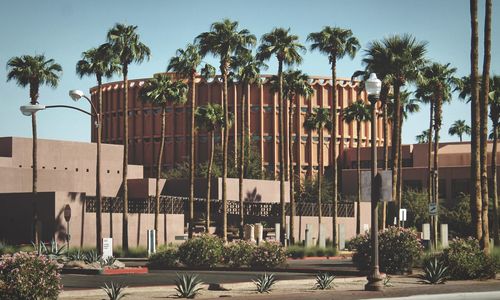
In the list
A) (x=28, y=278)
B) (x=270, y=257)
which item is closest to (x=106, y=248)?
(x=270, y=257)

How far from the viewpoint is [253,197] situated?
8081 cm

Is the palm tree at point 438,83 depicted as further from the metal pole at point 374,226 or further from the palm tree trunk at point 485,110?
Result: the metal pole at point 374,226

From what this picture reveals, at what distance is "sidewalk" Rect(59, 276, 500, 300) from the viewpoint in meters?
22.7

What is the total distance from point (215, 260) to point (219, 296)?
15.9m

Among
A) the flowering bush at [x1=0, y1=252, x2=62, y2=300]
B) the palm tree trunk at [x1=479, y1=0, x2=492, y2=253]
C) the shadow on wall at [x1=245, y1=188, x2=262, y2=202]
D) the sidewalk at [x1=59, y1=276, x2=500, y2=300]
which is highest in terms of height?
the palm tree trunk at [x1=479, y1=0, x2=492, y2=253]

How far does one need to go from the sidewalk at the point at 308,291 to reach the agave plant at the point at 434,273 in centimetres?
30

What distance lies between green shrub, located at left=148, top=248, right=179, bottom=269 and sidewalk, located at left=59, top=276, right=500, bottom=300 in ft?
42.1

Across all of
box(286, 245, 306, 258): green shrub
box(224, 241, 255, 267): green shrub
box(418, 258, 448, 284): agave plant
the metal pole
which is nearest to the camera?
the metal pole

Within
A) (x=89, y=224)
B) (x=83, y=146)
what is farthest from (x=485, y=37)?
(x=83, y=146)

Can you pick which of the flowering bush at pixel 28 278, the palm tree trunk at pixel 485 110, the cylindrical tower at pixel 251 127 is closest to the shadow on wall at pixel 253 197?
the cylindrical tower at pixel 251 127

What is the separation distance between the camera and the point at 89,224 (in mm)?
57594

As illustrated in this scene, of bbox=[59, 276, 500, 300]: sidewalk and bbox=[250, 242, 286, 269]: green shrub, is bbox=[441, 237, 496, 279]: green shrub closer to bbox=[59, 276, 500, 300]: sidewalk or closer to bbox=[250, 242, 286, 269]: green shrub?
bbox=[59, 276, 500, 300]: sidewalk

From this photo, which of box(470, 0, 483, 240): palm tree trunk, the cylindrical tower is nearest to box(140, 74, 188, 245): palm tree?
box(470, 0, 483, 240): palm tree trunk

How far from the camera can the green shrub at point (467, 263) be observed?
29219mm
